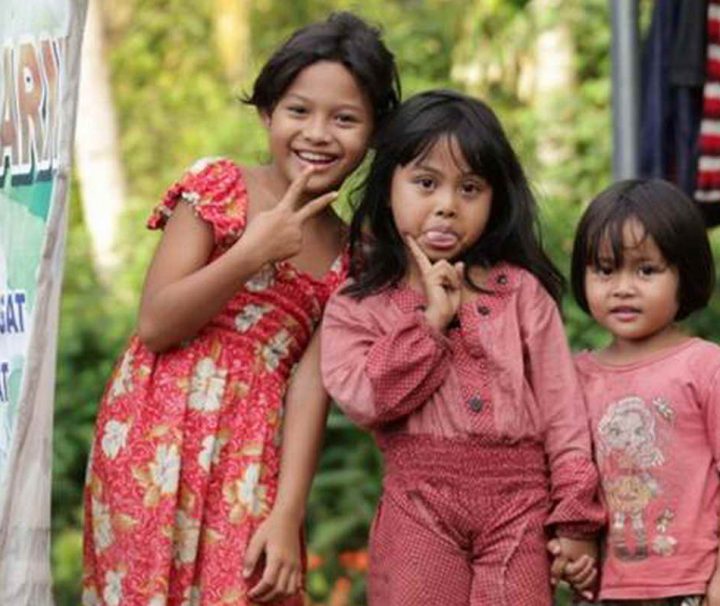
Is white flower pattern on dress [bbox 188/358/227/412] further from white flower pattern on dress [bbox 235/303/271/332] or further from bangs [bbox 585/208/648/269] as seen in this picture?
bangs [bbox 585/208/648/269]

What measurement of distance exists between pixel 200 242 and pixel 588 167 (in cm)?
713

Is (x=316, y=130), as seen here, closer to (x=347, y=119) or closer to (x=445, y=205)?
(x=347, y=119)

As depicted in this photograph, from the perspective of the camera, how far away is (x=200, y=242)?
13.8 feet

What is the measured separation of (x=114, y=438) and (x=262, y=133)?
7.48 metres

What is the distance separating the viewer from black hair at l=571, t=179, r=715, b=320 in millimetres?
4109

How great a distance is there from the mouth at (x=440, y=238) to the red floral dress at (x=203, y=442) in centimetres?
31

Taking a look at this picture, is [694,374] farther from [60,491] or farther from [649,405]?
[60,491]

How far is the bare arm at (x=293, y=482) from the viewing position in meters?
4.18

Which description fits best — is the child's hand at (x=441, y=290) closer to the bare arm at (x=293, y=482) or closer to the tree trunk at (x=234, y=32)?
the bare arm at (x=293, y=482)

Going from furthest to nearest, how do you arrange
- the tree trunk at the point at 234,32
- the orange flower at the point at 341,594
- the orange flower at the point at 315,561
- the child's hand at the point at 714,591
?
the tree trunk at the point at 234,32
the orange flower at the point at 315,561
the orange flower at the point at 341,594
the child's hand at the point at 714,591

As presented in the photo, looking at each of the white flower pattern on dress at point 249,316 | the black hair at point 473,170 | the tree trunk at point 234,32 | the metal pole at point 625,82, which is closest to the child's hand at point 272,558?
the white flower pattern on dress at point 249,316

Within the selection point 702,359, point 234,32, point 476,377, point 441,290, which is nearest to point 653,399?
point 702,359

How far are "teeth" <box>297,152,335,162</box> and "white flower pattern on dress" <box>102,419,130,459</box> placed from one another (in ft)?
2.00

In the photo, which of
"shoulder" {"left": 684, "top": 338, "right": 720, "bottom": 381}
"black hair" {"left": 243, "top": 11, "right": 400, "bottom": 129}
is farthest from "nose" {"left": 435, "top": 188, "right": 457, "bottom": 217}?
"shoulder" {"left": 684, "top": 338, "right": 720, "bottom": 381}
